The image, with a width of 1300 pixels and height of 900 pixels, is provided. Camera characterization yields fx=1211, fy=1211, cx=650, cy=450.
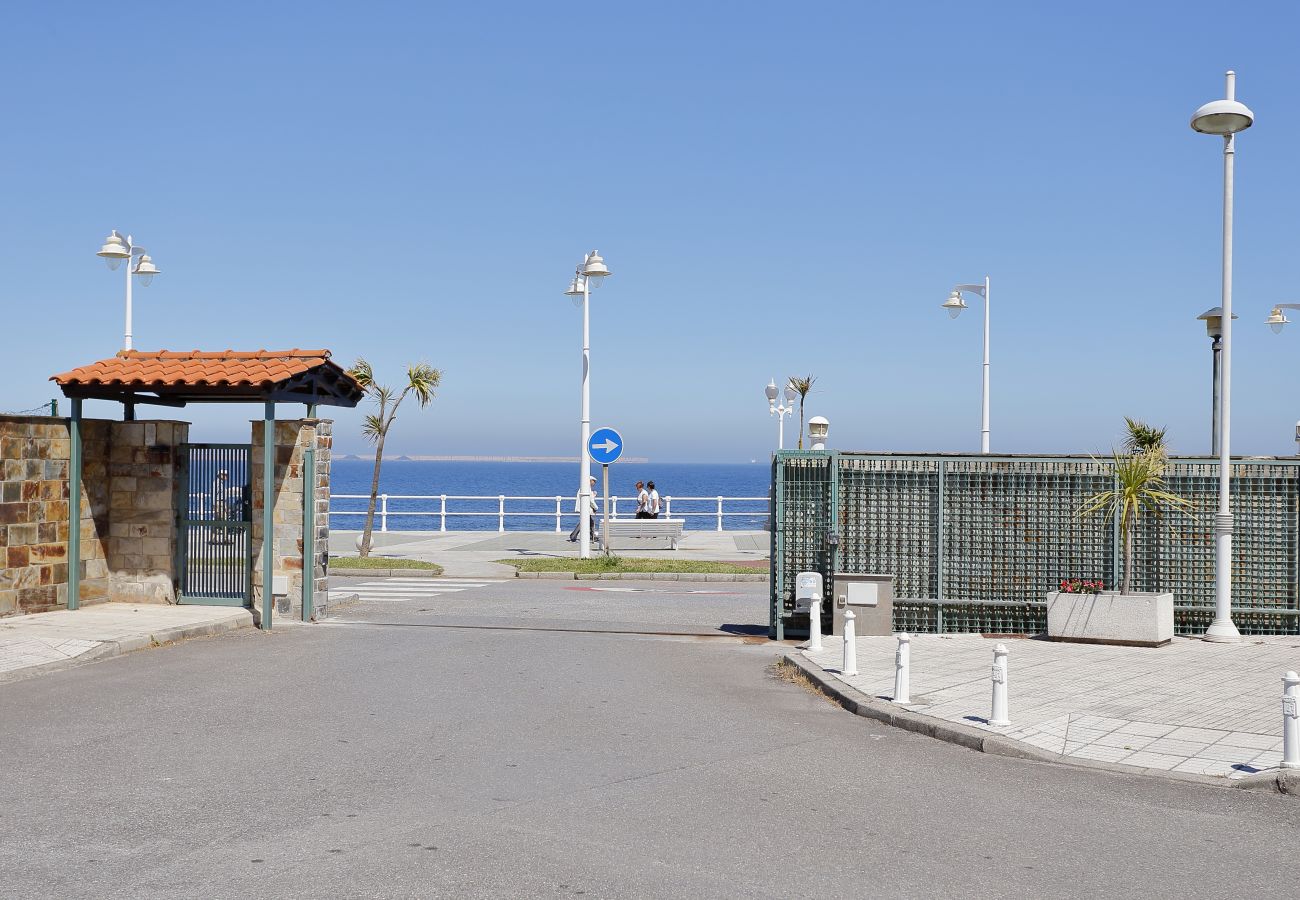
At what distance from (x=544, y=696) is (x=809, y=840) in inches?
177

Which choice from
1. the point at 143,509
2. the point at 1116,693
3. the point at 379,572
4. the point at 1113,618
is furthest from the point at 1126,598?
the point at 379,572

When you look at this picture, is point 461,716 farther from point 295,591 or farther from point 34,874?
point 295,591

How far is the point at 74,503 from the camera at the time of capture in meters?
14.6

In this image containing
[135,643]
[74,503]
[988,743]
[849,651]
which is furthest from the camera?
[74,503]

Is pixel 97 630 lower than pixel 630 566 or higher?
higher

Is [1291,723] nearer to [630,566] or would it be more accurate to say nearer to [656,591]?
[656,591]

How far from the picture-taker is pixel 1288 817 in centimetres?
666

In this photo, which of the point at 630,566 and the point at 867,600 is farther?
the point at 630,566

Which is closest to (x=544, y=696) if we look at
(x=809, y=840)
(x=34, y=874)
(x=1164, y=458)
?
(x=809, y=840)

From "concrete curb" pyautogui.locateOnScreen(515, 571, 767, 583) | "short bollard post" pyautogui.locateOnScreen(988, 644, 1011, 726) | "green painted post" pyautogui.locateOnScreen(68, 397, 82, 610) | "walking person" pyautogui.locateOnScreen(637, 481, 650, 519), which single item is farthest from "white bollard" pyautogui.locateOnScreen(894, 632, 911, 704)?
"walking person" pyautogui.locateOnScreen(637, 481, 650, 519)

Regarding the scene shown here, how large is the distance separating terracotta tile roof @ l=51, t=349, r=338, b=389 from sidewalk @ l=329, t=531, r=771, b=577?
8452 millimetres

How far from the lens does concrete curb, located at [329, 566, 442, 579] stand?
73.7 feet

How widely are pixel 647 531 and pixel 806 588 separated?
15.1 metres

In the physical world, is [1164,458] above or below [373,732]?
above
